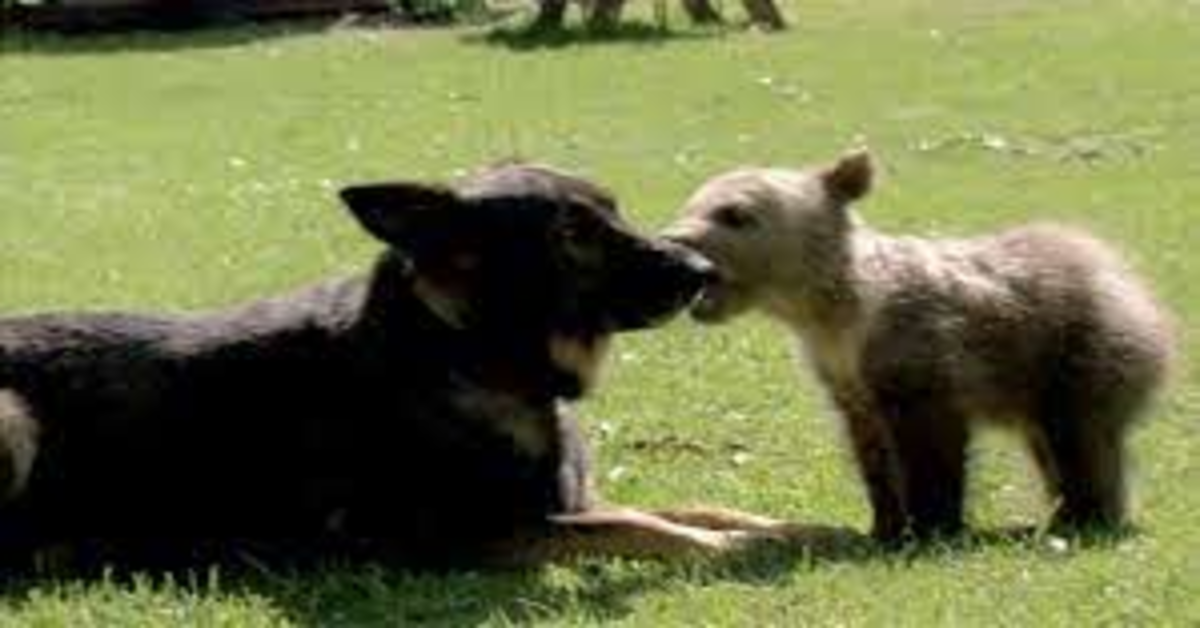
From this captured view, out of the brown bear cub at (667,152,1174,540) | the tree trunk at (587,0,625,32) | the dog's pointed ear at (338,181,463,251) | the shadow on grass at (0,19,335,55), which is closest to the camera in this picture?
the dog's pointed ear at (338,181,463,251)

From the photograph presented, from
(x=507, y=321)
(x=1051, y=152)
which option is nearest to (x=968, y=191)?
Answer: (x=1051, y=152)

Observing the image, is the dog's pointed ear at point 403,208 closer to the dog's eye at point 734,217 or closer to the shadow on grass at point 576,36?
the dog's eye at point 734,217

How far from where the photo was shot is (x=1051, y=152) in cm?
2158

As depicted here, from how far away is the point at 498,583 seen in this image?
8.44 metres

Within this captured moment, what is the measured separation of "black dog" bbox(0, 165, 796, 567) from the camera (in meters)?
8.54

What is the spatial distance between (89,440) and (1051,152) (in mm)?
13767

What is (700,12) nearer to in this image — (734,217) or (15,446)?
(734,217)

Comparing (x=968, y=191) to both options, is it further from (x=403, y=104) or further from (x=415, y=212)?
(x=415, y=212)

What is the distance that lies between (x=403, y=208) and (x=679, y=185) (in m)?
11.6

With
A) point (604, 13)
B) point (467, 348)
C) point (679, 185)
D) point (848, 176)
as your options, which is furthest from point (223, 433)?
point (604, 13)

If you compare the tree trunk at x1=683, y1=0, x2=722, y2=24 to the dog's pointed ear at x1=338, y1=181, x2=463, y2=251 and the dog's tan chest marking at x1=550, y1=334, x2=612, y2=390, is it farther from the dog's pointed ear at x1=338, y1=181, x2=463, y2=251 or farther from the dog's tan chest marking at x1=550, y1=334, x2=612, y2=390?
the dog's pointed ear at x1=338, y1=181, x2=463, y2=251

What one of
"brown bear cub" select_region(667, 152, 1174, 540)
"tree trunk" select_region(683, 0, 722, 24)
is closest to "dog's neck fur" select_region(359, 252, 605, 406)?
"brown bear cub" select_region(667, 152, 1174, 540)

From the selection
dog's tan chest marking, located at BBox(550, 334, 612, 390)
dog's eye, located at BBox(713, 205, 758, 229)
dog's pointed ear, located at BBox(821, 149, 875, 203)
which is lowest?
dog's tan chest marking, located at BBox(550, 334, 612, 390)

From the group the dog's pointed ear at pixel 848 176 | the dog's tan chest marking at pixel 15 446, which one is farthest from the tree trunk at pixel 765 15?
the dog's tan chest marking at pixel 15 446
